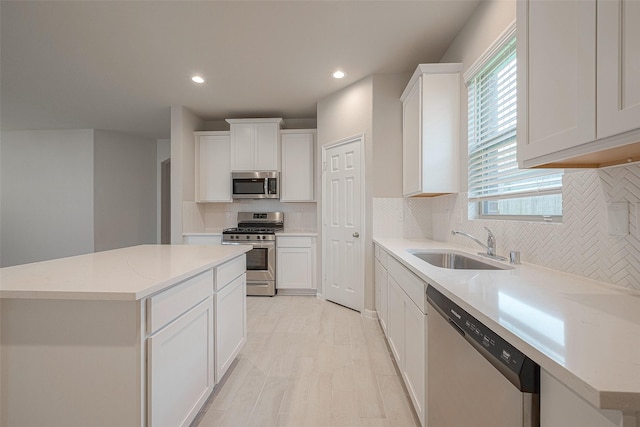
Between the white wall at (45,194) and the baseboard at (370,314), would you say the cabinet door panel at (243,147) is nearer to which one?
the baseboard at (370,314)

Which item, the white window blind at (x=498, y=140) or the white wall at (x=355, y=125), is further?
the white wall at (x=355, y=125)

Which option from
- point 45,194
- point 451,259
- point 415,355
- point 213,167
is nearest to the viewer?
point 415,355

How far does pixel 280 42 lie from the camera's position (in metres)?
2.65

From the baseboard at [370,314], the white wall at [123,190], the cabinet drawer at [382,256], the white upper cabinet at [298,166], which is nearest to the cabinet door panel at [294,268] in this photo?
the white upper cabinet at [298,166]

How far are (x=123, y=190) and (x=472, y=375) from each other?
670cm

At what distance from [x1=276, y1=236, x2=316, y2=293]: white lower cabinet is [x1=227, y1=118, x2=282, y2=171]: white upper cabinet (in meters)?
1.18

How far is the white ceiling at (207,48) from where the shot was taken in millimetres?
2232

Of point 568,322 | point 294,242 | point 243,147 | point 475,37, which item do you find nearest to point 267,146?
point 243,147

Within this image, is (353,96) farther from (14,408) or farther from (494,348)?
(14,408)

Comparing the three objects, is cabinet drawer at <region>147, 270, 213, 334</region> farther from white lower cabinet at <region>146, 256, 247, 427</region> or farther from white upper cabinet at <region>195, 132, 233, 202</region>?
white upper cabinet at <region>195, 132, 233, 202</region>

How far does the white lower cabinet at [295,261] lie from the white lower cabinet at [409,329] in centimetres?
194

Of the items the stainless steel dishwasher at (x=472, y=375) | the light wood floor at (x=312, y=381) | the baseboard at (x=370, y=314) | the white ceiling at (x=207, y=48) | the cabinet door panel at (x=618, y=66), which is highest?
the white ceiling at (x=207, y=48)

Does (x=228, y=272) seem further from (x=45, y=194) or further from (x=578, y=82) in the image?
(x=45, y=194)

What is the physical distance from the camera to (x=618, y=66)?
72cm
